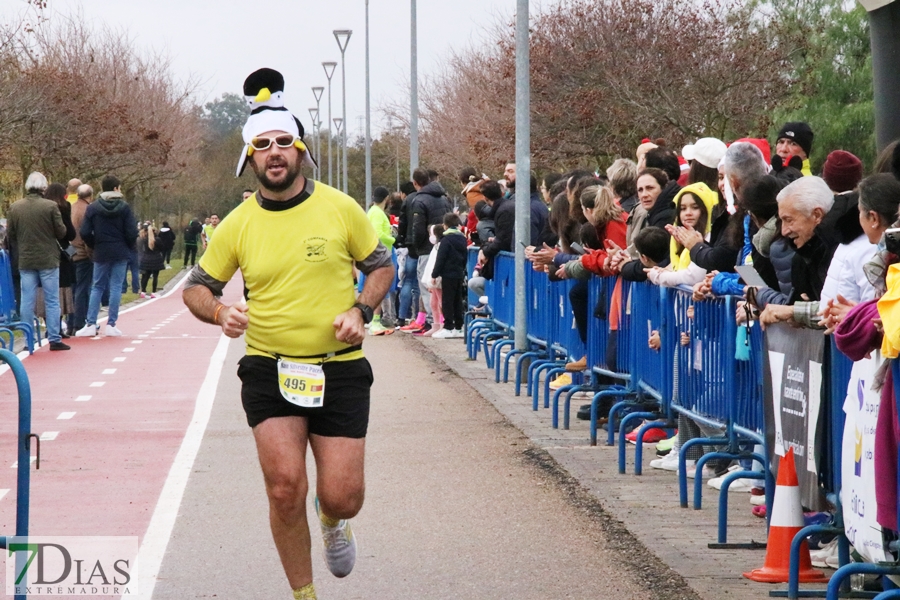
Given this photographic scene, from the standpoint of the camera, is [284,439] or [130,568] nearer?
[284,439]

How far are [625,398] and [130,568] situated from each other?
493 cm

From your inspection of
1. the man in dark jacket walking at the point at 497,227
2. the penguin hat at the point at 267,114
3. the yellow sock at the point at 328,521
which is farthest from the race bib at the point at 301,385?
the man in dark jacket walking at the point at 497,227

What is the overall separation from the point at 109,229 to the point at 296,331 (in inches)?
611

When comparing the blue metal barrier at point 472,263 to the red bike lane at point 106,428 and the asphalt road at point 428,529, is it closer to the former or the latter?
the red bike lane at point 106,428

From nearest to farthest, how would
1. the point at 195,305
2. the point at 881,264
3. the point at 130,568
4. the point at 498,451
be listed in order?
the point at 881,264, the point at 195,305, the point at 130,568, the point at 498,451

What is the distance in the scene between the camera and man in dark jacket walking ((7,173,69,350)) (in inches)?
741

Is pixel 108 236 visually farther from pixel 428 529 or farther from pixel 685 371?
pixel 428 529

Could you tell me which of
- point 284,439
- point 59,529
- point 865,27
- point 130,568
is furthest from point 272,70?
point 865,27

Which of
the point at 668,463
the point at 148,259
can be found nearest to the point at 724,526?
the point at 668,463

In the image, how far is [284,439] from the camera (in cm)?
585

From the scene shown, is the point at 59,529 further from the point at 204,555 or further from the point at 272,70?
the point at 272,70

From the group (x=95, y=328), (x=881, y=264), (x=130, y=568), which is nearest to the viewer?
(x=881, y=264)

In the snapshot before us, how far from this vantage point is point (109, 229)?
20.8 metres

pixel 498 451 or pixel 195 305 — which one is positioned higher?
pixel 195 305
